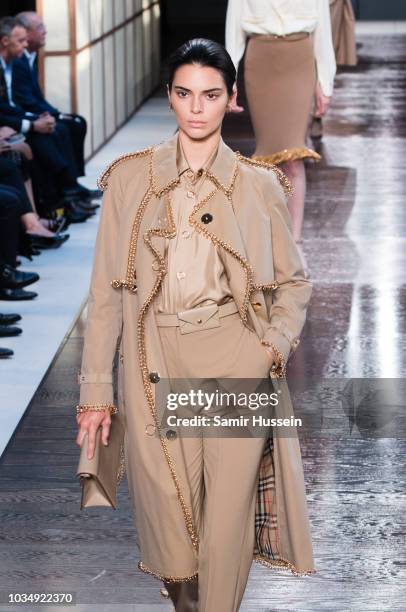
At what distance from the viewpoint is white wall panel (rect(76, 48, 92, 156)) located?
10281mm

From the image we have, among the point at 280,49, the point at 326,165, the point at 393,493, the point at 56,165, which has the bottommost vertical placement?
the point at 326,165

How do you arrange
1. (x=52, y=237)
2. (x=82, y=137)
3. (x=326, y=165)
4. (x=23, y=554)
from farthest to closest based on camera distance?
1. (x=326, y=165)
2. (x=82, y=137)
3. (x=52, y=237)
4. (x=23, y=554)

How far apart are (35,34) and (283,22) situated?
7.14 ft

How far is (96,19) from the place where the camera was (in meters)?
11.1

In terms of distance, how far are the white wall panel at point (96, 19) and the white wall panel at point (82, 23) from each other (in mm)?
188

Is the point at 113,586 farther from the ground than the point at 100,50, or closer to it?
farther from the ground

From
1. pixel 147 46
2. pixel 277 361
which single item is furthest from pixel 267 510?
pixel 147 46

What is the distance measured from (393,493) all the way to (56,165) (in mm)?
4570

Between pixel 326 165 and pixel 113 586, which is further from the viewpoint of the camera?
pixel 326 165

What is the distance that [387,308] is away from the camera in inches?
263

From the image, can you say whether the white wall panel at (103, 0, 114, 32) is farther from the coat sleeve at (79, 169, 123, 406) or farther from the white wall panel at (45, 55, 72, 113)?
the coat sleeve at (79, 169, 123, 406)

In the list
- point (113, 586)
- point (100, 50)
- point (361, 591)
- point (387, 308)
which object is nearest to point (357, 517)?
point (361, 591)

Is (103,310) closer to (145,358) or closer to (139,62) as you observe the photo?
(145,358)

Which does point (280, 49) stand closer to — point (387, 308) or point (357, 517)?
point (387, 308)
